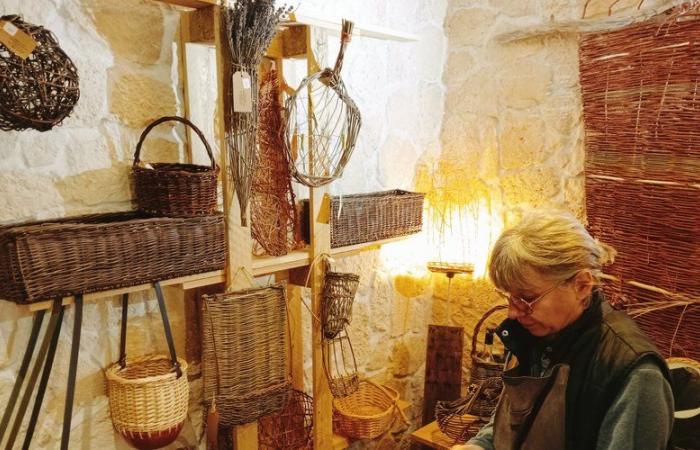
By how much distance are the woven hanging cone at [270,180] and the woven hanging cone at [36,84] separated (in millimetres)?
627

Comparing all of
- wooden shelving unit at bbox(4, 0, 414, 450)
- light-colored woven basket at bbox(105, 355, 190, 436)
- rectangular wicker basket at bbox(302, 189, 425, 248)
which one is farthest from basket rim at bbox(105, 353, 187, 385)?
rectangular wicker basket at bbox(302, 189, 425, 248)

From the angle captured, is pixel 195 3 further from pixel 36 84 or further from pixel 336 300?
pixel 336 300

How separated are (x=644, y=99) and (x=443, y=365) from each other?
146 centimetres

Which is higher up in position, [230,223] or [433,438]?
[230,223]

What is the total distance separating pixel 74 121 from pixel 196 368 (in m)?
0.94

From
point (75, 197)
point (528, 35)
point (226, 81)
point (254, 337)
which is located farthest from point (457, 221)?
point (75, 197)

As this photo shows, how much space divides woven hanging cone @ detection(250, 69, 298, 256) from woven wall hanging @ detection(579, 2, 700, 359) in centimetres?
134

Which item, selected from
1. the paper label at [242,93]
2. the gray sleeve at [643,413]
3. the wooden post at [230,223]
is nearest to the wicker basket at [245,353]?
the wooden post at [230,223]

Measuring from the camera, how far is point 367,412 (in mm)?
2496

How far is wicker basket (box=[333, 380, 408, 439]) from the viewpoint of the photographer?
2.26 metres

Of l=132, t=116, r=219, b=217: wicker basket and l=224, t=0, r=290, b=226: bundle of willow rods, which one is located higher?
l=224, t=0, r=290, b=226: bundle of willow rods

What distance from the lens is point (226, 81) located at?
1.57 meters

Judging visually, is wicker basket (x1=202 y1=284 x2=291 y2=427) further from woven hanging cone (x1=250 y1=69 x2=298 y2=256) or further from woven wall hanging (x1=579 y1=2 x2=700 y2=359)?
woven wall hanging (x1=579 y1=2 x2=700 y2=359)

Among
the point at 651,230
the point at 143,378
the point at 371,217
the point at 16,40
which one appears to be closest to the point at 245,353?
the point at 143,378
